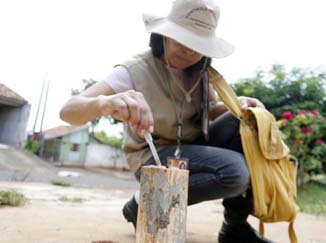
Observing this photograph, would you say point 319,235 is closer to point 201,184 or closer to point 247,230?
point 247,230

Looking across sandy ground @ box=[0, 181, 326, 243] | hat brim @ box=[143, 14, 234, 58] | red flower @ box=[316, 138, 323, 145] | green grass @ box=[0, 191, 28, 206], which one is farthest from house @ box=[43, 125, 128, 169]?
hat brim @ box=[143, 14, 234, 58]

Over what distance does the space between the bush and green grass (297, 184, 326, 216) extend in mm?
395

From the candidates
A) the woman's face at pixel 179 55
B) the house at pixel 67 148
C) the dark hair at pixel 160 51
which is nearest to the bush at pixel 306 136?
the dark hair at pixel 160 51

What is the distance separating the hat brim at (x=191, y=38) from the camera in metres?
1.43

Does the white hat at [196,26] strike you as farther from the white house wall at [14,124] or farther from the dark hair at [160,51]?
the white house wall at [14,124]

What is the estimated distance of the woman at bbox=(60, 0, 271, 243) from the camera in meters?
1.49

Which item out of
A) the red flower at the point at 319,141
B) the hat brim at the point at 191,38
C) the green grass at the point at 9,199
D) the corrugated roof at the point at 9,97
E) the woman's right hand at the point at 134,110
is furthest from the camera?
the corrugated roof at the point at 9,97

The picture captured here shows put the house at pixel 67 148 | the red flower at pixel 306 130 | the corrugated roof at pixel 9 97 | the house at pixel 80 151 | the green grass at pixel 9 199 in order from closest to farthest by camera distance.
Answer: the green grass at pixel 9 199
the red flower at pixel 306 130
the corrugated roof at pixel 9 97
the house at pixel 67 148
the house at pixel 80 151

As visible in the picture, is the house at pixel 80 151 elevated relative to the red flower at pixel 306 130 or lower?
elevated

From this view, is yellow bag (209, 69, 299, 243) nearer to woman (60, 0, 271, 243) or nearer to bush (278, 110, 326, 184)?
woman (60, 0, 271, 243)

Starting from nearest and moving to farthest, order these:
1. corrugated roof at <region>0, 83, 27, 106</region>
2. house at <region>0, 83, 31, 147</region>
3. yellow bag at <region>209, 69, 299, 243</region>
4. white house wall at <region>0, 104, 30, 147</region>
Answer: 1. yellow bag at <region>209, 69, 299, 243</region>
2. corrugated roof at <region>0, 83, 27, 106</region>
3. house at <region>0, 83, 31, 147</region>
4. white house wall at <region>0, 104, 30, 147</region>

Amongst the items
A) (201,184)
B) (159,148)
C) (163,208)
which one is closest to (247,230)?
(201,184)

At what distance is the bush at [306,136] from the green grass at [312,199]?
1.30ft

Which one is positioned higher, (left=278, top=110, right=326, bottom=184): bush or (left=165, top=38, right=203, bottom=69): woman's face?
(left=278, top=110, right=326, bottom=184): bush
